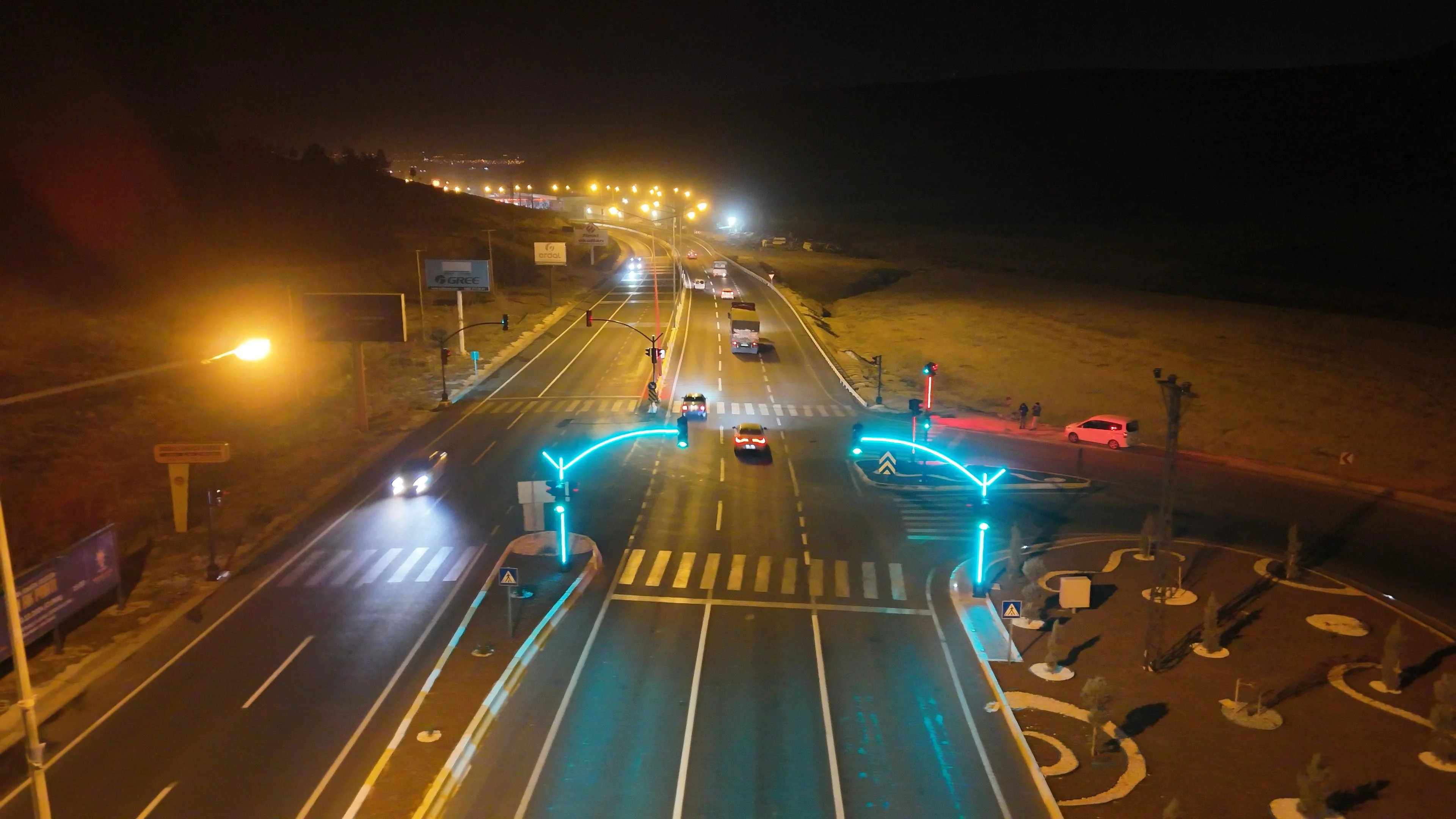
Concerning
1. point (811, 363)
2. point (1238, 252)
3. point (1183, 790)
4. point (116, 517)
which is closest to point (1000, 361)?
point (811, 363)

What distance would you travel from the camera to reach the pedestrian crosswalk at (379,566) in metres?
29.9

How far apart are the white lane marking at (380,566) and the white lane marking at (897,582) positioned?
1786 centimetres

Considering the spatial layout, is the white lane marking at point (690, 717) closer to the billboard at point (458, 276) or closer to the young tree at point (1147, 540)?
the young tree at point (1147, 540)

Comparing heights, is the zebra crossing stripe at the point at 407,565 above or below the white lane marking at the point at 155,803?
above

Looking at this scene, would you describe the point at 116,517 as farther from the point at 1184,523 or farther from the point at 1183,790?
the point at 1184,523

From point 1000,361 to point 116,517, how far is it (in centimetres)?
5736

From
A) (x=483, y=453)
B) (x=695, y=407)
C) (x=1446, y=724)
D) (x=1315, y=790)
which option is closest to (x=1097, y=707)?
(x=1315, y=790)

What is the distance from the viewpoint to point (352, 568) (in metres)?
30.9

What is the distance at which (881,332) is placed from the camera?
8256cm

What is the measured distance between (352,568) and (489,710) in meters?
12.4

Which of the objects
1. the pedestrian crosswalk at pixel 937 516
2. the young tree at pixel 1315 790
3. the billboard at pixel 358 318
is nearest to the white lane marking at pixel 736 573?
the pedestrian crosswalk at pixel 937 516

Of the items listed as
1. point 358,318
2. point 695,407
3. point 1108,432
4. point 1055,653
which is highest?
point 358,318

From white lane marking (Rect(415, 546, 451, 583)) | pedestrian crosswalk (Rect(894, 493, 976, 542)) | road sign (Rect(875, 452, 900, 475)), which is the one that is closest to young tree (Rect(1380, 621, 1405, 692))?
pedestrian crosswalk (Rect(894, 493, 976, 542))

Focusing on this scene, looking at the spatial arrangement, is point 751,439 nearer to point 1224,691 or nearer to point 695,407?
point 695,407
